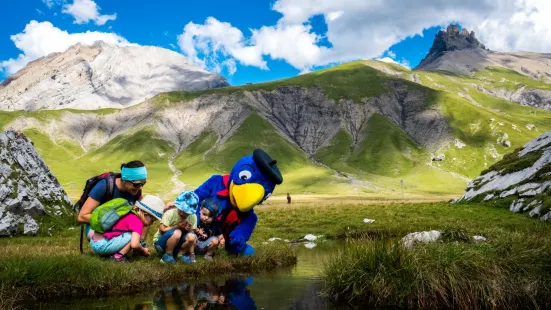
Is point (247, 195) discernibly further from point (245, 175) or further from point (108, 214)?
point (108, 214)

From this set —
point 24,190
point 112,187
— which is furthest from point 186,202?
point 24,190

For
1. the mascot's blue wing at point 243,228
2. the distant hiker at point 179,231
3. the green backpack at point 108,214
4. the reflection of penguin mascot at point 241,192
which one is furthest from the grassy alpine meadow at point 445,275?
the green backpack at point 108,214

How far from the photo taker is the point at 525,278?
7465 millimetres

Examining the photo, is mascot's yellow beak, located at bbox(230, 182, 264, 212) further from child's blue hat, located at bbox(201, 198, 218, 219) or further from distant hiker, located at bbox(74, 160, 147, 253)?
distant hiker, located at bbox(74, 160, 147, 253)

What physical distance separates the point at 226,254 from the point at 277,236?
363 inches

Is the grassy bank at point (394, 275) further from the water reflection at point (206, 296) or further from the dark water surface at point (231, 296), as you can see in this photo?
the water reflection at point (206, 296)

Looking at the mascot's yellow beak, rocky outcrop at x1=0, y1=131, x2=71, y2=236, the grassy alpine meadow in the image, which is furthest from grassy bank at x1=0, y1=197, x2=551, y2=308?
rocky outcrop at x1=0, y1=131, x2=71, y2=236

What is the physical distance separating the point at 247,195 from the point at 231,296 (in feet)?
9.92

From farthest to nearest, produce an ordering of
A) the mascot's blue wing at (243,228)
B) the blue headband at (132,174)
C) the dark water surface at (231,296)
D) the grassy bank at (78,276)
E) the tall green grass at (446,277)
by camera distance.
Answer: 1. the mascot's blue wing at (243,228)
2. the blue headband at (132,174)
3. the grassy bank at (78,276)
4. the dark water surface at (231,296)
5. the tall green grass at (446,277)

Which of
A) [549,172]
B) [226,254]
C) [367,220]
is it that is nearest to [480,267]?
[226,254]

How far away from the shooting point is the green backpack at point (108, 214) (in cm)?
1007

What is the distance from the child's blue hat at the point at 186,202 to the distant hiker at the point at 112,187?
1.09 m

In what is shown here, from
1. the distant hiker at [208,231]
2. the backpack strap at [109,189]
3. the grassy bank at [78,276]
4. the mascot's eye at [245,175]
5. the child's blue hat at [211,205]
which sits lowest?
the grassy bank at [78,276]

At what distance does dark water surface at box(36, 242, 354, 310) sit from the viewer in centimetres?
750
